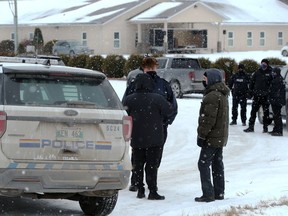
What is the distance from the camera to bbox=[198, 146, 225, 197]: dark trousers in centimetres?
1073

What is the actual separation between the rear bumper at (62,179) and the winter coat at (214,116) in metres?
1.55

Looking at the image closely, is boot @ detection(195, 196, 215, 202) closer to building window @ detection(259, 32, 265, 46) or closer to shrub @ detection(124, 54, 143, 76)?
shrub @ detection(124, 54, 143, 76)

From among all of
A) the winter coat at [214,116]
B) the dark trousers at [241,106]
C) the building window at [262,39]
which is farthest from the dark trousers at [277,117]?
the building window at [262,39]

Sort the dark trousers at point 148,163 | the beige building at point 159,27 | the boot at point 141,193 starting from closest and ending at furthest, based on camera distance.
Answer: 1. the dark trousers at point 148,163
2. the boot at point 141,193
3. the beige building at point 159,27

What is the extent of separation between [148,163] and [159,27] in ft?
180

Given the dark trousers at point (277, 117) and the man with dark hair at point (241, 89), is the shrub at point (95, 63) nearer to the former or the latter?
the man with dark hair at point (241, 89)

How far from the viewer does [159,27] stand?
2576 inches

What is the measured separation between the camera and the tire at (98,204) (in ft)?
32.2

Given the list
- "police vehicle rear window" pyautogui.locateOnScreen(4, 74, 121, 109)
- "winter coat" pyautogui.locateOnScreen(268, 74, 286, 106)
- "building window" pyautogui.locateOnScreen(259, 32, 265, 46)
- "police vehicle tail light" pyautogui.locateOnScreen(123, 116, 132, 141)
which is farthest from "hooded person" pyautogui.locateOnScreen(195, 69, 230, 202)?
"building window" pyautogui.locateOnScreen(259, 32, 265, 46)

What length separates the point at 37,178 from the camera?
8805mm

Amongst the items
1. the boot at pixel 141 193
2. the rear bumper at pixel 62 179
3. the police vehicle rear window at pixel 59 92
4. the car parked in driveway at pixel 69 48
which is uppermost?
the police vehicle rear window at pixel 59 92

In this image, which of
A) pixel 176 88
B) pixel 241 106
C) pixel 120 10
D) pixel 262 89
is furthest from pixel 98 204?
pixel 120 10

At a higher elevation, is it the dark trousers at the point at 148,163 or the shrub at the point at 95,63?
the dark trousers at the point at 148,163

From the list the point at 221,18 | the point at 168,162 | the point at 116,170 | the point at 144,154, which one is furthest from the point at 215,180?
the point at 221,18
